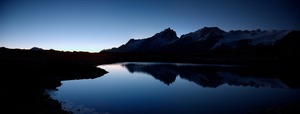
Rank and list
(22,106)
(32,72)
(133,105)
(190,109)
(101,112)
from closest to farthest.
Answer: (22,106), (101,112), (190,109), (133,105), (32,72)

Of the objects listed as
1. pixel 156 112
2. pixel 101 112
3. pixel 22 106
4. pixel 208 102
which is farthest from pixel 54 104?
pixel 208 102

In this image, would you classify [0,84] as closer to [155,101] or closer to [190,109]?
[155,101]

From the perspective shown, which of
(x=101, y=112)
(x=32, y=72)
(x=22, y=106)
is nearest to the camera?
(x=22, y=106)

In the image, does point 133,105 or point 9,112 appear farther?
point 133,105

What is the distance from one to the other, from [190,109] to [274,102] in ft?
41.9

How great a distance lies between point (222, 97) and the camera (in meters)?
34.5

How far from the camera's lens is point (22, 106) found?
2231 centimetres

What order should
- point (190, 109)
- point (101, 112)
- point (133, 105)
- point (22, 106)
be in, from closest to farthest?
point (22, 106) → point (101, 112) → point (190, 109) → point (133, 105)

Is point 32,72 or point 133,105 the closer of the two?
point 133,105

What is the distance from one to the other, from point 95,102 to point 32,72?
104 feet

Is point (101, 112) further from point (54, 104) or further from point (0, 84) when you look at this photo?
point (0, 84)

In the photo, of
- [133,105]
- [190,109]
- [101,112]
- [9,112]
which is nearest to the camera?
[9,112]

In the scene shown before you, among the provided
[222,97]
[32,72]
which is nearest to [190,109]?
[222,97]

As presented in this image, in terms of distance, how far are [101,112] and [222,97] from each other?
1949 cm
